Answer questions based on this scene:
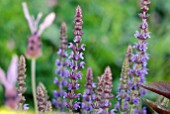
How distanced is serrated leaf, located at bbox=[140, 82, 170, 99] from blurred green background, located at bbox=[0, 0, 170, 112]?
2218mm

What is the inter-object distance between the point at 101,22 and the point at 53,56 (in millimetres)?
890

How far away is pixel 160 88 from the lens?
1929 millimetres

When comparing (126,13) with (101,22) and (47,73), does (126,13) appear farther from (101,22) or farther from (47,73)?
(47,73)

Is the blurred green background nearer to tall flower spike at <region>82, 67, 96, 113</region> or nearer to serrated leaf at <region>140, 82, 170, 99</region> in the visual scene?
tall flower spike at <region>82, 67, 96, 113</region>

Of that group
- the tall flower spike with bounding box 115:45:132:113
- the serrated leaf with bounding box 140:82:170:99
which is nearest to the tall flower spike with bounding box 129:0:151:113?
the tall flower spike with bounding box 115:45:132:113

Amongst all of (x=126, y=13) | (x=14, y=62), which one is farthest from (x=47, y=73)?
(x=14, y=62)

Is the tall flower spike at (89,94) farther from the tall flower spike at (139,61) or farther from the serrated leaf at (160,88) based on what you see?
the serrated leaf at (160,88)

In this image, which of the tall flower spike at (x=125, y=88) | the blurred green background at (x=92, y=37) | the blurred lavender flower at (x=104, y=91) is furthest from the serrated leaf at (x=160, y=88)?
the blurred green background at (x=92, y=37)

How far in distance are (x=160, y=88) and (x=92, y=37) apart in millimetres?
3000

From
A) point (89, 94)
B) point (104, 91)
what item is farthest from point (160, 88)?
point (89, 94)

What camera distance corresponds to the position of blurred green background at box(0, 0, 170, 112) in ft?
15.0

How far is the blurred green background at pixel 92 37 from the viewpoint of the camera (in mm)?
4574

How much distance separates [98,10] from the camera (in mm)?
5574

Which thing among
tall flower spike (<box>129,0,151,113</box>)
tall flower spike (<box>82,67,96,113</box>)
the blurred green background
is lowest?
tall flower spike (<box>82,67,96,113</box>)
